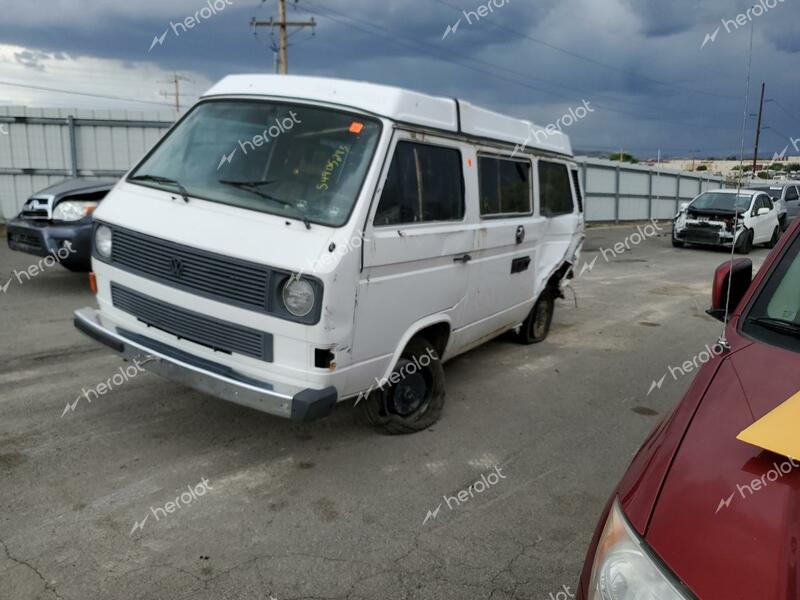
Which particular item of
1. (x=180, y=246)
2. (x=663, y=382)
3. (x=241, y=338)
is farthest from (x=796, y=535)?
(x=663, y=382)

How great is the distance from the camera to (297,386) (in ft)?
11.8

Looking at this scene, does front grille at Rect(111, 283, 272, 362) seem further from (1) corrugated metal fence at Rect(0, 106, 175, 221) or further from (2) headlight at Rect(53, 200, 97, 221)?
(1) corrugated metal fence at Rect(0, 106, 175, 221)

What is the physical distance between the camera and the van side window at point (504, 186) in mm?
5148

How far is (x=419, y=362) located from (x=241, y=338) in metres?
1.39

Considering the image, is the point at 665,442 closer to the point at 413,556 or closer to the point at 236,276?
the point at 413,556

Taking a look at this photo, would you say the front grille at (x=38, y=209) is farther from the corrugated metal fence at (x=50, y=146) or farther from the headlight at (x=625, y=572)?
the headlight at (x=625, y=572)

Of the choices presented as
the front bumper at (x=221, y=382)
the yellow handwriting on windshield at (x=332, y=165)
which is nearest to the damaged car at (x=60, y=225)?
the front bumper at (x=221, y=382)

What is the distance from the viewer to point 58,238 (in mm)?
7773

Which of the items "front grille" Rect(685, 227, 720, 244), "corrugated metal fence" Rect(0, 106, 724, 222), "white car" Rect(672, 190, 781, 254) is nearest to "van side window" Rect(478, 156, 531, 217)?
"corrugated metal fence" Rect(0, 106, 724, 222)

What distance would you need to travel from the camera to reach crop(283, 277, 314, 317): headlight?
11.4 feet

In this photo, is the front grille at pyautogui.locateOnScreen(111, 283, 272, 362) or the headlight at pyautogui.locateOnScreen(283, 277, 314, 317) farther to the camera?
the front grille at pyautogui.locateOnScreen(111, 283, 272, 362)

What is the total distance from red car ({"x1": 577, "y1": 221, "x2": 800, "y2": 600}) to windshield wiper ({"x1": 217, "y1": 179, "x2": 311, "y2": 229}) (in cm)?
227

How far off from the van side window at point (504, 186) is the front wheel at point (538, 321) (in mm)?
1458

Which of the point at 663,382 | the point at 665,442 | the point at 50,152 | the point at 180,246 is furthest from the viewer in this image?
the point at 50,152
